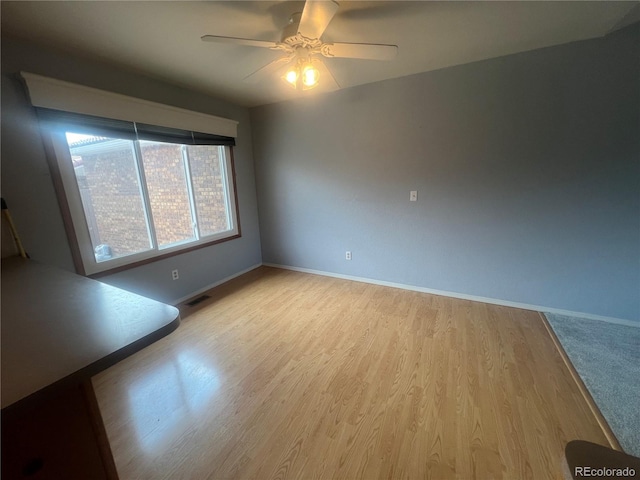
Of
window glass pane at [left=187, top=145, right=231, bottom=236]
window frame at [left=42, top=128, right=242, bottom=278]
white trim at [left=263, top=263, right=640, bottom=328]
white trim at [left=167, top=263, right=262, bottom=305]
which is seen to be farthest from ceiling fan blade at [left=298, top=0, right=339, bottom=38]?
white trim at [left=167, top=263, right=262, bottom=305]

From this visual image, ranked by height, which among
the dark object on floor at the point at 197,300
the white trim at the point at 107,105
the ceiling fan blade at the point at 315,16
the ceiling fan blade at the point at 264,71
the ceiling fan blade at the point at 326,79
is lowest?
the dark object on floor at the point at 197,300

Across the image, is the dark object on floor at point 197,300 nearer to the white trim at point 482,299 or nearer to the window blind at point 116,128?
the white trim at point 482,299

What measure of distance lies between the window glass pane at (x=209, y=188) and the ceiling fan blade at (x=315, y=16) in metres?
2.08

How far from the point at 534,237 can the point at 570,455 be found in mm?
2306

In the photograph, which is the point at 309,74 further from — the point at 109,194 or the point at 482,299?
the point at 482,299

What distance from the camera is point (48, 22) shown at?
1583mm

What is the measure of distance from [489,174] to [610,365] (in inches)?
66.4

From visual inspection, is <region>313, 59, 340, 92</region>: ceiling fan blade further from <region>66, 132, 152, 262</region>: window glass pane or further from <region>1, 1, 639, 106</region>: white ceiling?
<region>66, 132, 152, 262</region>: window glass pane

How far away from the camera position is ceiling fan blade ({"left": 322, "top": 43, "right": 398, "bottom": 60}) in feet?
5.26

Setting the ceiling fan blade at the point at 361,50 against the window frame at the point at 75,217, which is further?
the window frame at the point at 75,217

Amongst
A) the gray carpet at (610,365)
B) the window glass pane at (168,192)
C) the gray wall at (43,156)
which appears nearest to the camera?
the gray carpet at (610,365)

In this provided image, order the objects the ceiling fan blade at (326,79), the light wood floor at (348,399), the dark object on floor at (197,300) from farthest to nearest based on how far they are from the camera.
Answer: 1. the dark object on floor at (197,300)
2. the ceiling fan blade at (326,79)
3. the light wood floor at (348,399)

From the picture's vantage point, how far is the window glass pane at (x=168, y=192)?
262cm

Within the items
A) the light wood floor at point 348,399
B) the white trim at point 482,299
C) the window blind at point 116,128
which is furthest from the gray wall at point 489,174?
the window blind at point 116,128
